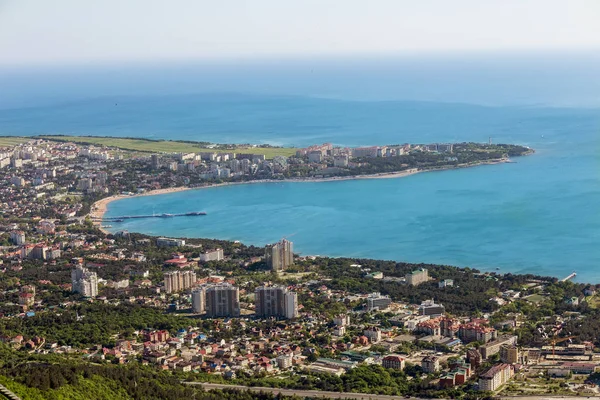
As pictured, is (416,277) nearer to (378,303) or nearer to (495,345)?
(378,303)

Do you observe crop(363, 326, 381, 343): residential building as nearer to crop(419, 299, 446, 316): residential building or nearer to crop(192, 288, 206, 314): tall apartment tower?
crop(419, 299, 446, 316): residential building

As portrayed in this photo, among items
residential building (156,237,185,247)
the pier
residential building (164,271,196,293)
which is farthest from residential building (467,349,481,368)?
residential building (156,237,185,247)

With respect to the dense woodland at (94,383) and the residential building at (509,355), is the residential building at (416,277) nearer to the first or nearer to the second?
the residential building at (509,355)

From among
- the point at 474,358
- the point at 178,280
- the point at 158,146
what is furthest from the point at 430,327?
the point at 158,146

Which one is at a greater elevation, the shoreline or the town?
the shoreline

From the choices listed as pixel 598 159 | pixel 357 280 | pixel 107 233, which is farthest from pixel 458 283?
pixel 598 159

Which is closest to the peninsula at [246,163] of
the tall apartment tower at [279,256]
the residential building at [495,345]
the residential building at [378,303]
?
the tall apartment tower at [279,256]

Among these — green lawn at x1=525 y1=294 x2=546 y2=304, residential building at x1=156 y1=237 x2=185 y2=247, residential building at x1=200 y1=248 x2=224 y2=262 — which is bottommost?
green lawn at x1=525 y1=294 x2=546 y2=304

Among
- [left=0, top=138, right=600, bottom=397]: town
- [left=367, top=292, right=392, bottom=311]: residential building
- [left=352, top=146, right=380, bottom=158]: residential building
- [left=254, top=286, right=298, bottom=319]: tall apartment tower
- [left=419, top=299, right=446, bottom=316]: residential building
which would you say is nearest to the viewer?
[left=0, top=138, right=600, bottom=397]: town
